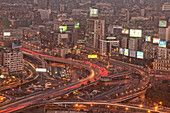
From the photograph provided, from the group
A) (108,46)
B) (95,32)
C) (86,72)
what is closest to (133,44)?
(108,46)

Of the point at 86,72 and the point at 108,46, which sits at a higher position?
the point at 108,46

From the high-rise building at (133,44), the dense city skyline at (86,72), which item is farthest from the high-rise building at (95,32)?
the high-rise building at (133,44)

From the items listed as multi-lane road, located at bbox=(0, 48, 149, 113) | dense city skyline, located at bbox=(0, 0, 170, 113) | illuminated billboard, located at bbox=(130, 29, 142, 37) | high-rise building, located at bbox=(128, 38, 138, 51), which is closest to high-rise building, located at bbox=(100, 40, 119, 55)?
dense city skyline, located at bbox=(0, 0, 170, 113)

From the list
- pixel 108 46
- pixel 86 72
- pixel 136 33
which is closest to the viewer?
pixel 86 72

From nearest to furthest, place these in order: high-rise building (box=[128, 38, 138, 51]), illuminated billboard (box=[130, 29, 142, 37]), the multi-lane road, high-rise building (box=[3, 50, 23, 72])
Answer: the multi-lane road → high-rise building (box=[3, 50, 23, 72]) → high-rise building (box=[128, 38, 138, 51]) → illuminated billboard (box=[130, 29, 142, 37])

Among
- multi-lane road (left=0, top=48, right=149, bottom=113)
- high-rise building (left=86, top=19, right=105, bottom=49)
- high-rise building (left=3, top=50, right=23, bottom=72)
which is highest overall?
high-rise building (left=86, top=19, right=105, bottom=49)

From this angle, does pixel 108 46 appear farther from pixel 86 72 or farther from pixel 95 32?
pixel 86 72

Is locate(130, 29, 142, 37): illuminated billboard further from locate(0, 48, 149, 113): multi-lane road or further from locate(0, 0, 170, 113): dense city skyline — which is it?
locate(0, 48, 149, 113): multi-lane road

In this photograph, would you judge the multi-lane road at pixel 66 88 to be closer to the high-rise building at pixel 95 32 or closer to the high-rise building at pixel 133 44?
the high-rise building at pixel 133 44
